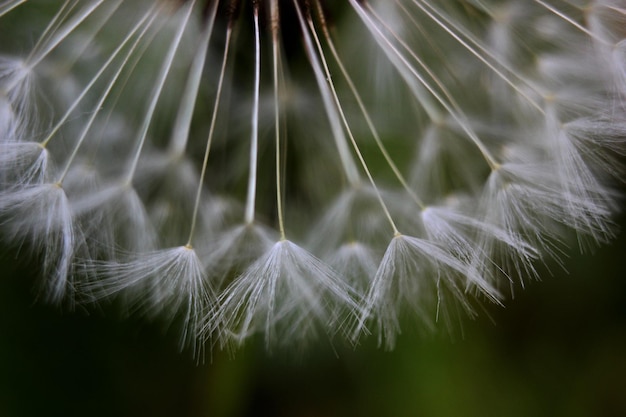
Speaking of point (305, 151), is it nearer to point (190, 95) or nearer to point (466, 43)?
point (190, 95)

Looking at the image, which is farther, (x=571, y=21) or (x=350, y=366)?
(x=350, y=366)

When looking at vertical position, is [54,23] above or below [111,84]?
above

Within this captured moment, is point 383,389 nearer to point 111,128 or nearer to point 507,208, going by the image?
point 507,208

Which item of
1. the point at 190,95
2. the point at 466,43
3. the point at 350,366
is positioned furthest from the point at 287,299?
the point at 466,43

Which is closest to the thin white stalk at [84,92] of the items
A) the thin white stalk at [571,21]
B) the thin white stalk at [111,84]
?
the thin white stalk at [111,84]

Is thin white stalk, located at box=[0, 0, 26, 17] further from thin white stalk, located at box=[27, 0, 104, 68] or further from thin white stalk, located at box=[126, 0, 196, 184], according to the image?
thin white stalk, located at box=[126, 0, 196, 184]

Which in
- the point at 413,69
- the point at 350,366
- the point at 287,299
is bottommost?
the point at 350,366
